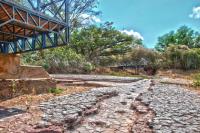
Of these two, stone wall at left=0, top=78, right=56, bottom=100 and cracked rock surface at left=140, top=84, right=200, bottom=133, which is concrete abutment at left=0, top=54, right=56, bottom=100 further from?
cracked rock surface at left=140, top=84, right=200, bottom=133

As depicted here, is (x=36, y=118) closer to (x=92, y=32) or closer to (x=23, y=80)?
(x=23, y=80)

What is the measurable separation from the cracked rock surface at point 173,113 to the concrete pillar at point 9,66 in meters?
4.42

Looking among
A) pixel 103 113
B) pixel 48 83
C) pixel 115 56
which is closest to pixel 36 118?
pixel 103 113

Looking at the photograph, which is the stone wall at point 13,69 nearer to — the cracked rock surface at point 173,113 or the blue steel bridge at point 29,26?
the blue steel bridge at point 29,26

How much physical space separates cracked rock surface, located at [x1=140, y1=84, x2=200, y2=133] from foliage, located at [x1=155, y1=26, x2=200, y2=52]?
3242cm

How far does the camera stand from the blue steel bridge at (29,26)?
894 centimetres

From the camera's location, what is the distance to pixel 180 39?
146ft

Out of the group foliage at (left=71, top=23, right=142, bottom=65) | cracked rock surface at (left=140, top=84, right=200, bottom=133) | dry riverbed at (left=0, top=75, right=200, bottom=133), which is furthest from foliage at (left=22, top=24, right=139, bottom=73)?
dry riverbed at (left=0, top=75, right=200, bottom=133)

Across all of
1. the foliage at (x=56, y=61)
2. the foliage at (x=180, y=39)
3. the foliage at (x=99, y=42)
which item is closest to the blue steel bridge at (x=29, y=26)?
the foliage at (x=56, y=61)

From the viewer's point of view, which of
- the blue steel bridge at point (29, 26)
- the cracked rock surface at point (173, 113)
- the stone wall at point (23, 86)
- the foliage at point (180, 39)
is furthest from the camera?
the foliage at point (180, 39)

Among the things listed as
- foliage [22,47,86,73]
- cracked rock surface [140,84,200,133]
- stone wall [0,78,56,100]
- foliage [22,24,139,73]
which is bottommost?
cracked rock surface [140,84,200,133]

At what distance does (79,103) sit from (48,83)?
11.4 feet

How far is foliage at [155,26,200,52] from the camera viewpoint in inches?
1701

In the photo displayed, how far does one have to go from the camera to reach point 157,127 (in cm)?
704
